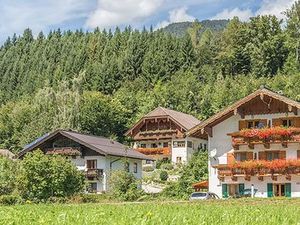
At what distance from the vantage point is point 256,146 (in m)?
47.9

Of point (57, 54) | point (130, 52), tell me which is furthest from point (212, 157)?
point (57, 54)

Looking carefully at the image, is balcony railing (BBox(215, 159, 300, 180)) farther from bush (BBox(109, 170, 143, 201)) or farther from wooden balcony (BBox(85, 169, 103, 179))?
wooden balcony (BBox(85, 169, 103, 179))

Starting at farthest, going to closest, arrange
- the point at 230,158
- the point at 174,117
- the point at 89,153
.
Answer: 1. the point at 174,117
2. the point at 89,153
3. the point at 230,158

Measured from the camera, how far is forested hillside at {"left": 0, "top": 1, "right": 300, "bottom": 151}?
279 feet

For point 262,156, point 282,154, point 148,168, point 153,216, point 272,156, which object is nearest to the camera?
point 153,216

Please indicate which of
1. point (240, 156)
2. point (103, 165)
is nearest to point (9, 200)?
point (240, 156)

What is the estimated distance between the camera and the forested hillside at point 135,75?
85.0m

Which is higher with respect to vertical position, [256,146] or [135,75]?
[135,75]

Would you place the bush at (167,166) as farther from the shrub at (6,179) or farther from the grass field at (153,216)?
the grass field at (153,216)

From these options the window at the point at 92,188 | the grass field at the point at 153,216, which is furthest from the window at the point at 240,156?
the grass field at the point at 153,216

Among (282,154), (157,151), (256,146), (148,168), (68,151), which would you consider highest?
(157,151)

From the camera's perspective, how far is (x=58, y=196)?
40.1m

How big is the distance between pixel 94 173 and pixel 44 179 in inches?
660

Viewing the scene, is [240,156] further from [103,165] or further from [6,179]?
[6,179]
